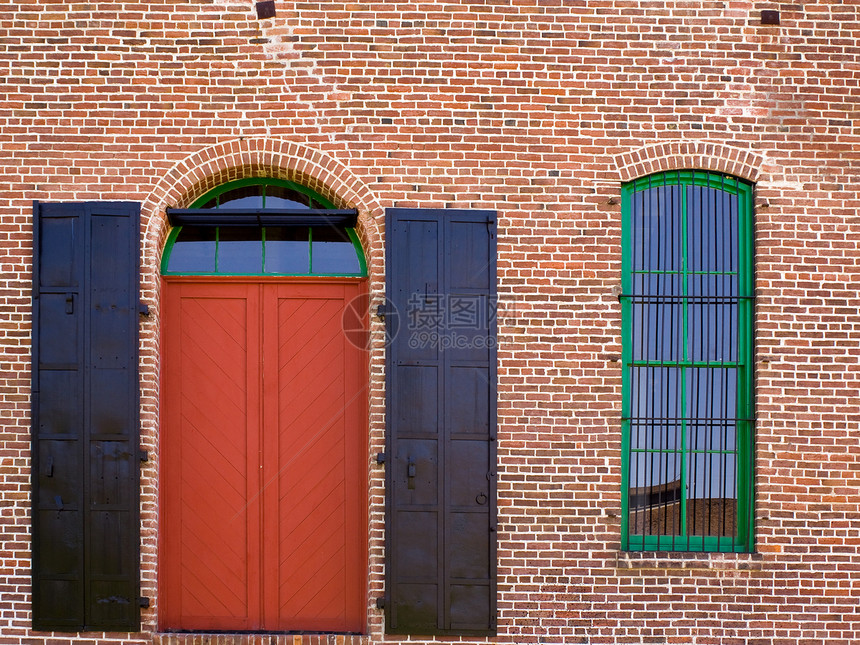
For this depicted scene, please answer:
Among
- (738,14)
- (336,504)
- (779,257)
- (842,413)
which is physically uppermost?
(738,14)

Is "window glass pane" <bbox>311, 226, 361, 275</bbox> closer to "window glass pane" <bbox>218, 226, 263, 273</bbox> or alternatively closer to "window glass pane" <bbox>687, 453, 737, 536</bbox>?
"window glass pane" <bbox>218, 226, 263, 273</bbox>

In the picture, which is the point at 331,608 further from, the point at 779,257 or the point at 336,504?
the point at 779,257

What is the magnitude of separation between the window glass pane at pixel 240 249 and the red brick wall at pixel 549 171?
432mm

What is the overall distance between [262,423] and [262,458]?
0.28 meters

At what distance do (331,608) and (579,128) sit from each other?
432 cm

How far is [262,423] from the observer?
22.9ft

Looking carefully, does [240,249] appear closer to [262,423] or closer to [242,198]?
[242,198]

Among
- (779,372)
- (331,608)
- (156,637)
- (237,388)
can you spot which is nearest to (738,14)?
(779,372)

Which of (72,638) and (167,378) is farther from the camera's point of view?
(167,378)

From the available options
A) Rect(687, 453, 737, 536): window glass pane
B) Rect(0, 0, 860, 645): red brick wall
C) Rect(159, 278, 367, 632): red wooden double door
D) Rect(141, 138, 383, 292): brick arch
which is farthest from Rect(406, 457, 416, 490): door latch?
Rect(687, 453, 737, 536): window glass pane

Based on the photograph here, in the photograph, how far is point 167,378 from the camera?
7016 millimetres

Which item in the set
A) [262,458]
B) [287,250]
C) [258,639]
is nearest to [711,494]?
[262,458]

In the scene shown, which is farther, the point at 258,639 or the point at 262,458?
the point at 262,458

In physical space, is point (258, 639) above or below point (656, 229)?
below
